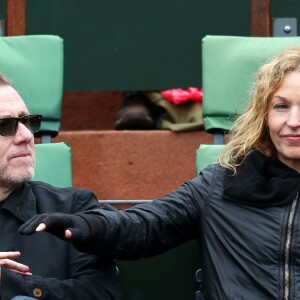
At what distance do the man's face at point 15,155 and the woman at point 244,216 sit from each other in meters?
0.34

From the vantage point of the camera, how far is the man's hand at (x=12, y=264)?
9.25 feet

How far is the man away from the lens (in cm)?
289

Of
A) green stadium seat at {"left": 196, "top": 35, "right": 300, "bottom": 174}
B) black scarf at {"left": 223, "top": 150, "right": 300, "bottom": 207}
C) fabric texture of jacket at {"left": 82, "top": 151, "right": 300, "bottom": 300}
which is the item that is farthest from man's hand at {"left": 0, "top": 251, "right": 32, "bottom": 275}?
green stadium seat at {"left": 196, "top": 35, "right": 300, "bottom": 174}

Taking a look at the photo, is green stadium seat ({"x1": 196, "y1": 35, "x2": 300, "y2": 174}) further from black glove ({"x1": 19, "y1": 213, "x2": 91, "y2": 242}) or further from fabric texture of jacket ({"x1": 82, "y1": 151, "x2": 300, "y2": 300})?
black glove ({"x1": 19, "y1": 213, "x2": 91, "y2": 242})

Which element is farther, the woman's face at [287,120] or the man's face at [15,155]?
the man's face at [15,155]

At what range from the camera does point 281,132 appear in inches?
122

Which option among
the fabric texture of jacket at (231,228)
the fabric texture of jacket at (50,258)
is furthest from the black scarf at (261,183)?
the fabric texture of jacket at (50,258)

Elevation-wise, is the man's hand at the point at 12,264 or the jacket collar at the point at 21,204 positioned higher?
the jacket collar at the point at 21,204

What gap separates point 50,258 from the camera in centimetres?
304

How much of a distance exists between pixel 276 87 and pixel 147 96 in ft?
6.16

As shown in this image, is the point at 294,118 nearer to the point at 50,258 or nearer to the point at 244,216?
the point at 244,216

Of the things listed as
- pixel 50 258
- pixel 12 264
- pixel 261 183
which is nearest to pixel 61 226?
pixel 12 264

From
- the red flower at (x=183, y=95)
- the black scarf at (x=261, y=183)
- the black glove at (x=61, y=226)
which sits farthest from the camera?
the red flower at (x=183, y=95)

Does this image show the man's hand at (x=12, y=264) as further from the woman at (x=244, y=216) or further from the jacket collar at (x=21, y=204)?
the jacket collar at (x=21, y=204)
